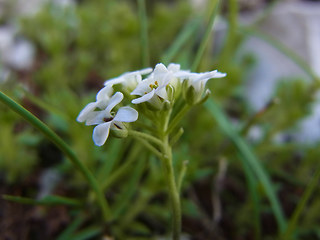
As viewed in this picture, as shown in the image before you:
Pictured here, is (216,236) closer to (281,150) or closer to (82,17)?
(281,150)

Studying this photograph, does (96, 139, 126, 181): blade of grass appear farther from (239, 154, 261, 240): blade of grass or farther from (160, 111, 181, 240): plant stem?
(239, 154, 261, 240): blade of grass

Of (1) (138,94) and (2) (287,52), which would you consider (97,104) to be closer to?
(1) (138,94)

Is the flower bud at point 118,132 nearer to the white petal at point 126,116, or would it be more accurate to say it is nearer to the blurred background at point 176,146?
the white petal at point 126,116

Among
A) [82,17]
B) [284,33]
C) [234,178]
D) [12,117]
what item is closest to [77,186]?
[12,117]

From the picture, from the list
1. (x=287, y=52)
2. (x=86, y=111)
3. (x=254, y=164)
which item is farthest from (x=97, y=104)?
(x=287, y=52)

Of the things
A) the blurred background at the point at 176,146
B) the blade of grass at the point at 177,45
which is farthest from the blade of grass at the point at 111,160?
the blade of grass at the point at 177,45

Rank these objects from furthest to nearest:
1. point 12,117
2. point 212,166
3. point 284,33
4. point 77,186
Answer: point 284,33 → point 212,166 → point 77,186 → point 12,117

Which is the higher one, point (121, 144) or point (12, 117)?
point (12, 117)
